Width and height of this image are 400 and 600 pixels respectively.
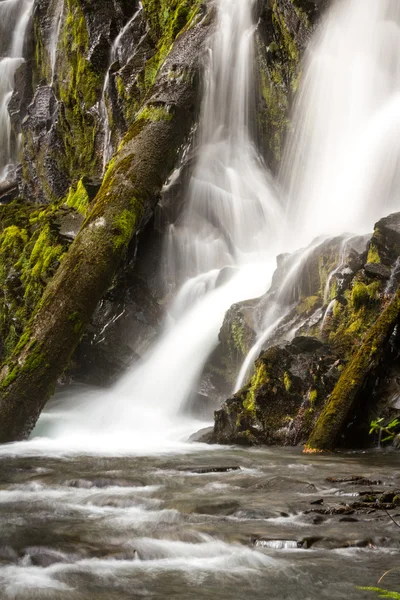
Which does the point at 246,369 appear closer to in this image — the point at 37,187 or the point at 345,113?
the point at 345,113

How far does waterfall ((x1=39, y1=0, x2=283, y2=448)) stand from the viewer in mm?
11172

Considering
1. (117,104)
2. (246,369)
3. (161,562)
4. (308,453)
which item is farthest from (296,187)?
(161,562)

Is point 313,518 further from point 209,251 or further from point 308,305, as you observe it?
point 209,251

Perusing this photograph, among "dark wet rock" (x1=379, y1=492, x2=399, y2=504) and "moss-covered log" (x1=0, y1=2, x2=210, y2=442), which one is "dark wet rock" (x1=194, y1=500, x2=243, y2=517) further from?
"moss-covered log" (x1=0, y1=2, x2=210, y2=442)

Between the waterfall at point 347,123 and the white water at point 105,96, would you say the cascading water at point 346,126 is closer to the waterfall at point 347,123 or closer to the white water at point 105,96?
the waterfall at point 347,123

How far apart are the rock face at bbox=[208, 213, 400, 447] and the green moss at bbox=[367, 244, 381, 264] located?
1 cm

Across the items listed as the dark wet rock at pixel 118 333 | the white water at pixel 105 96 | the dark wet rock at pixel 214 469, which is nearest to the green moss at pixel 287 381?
the dark wet rock at pixel 214 469

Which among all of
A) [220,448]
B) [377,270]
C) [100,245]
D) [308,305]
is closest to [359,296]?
[377,270]

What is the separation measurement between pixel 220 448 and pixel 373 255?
149 inches

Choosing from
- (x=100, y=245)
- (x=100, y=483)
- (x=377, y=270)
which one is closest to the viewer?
(x=100, y=483)

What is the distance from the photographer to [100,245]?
31.3 feet

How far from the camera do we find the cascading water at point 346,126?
15.2 meters

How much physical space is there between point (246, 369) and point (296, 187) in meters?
8.72

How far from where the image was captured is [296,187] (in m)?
17.1
